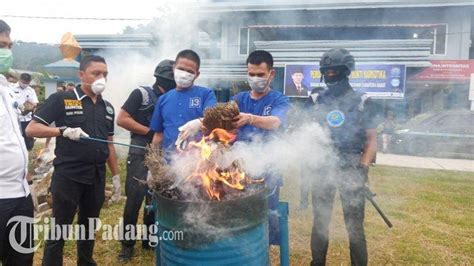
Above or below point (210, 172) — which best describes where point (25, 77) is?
above

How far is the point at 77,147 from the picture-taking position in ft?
9.58

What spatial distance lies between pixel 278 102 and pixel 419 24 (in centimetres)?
1361

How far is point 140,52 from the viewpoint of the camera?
9.14 meters

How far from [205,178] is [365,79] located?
38.1 ft

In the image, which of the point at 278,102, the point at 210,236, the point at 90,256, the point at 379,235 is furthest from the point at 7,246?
the point at 379,235

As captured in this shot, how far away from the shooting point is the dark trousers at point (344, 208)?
3025mm

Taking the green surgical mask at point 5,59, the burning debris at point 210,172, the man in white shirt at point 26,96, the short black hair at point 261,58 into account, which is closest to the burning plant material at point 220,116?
the burning debris at point 210,172

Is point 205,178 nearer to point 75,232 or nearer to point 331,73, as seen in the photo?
point 331,73

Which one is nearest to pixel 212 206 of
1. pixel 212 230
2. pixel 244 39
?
pixel 212 230

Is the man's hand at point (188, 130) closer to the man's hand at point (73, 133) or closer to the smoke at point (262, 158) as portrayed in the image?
the smoke at point (262, 158)

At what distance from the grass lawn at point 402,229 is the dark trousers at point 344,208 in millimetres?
730

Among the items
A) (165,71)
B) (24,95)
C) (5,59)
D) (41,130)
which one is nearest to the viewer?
(5,59)

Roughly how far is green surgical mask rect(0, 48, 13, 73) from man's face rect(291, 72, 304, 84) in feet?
36.7

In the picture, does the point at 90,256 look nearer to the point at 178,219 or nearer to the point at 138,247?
the point at 138,247
